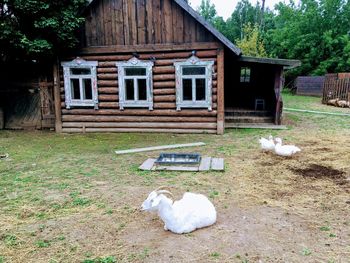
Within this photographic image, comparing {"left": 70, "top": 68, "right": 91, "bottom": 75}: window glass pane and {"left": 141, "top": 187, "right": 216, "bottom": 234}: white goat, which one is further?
{"left": 70, "top": 68, "right": 91, "bottom": 75}: window glass pane

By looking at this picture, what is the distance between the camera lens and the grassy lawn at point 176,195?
3.35m

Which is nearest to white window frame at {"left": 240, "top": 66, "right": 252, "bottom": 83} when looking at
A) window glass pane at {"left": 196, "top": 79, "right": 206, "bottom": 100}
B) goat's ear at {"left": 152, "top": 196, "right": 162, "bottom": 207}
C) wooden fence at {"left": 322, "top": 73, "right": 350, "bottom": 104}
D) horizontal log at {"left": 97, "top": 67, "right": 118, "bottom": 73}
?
wooden fence at {"left": 322, "top": 73, "right": 350, "bottom": 104}

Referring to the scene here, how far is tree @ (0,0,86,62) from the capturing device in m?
9.50

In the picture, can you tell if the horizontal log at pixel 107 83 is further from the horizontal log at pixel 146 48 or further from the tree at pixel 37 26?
the tree at pixel 37 26

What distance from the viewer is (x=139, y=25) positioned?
33.7 feet

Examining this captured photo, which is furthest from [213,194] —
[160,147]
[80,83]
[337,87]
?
[337,87]

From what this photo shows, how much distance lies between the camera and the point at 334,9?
27.8 m

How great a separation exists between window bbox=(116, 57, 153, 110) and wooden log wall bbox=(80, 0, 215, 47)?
73cm

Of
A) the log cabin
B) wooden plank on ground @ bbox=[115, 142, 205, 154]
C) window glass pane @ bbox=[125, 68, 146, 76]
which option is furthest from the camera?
window glass pane @ bbox=[125, 68, 146, 76]

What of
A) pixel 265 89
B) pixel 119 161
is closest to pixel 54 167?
pixel 119 161

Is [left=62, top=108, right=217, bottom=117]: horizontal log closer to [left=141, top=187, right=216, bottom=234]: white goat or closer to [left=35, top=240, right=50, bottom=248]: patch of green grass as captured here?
[left=141, top=187, right=216, bottom=234]: white goat

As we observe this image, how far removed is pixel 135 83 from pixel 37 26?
3.49 metres

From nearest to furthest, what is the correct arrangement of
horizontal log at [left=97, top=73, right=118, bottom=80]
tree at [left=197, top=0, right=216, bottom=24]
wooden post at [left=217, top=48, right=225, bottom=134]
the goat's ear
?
the goat's ear → wooden post at [left=217, top=48, right=225, bottom=134] → horizontal log at [left=97, top=73, right=118, bottom=80] → tree at [left=197, top=0, right=216, bottom=24]

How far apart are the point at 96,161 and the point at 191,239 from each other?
421cm
